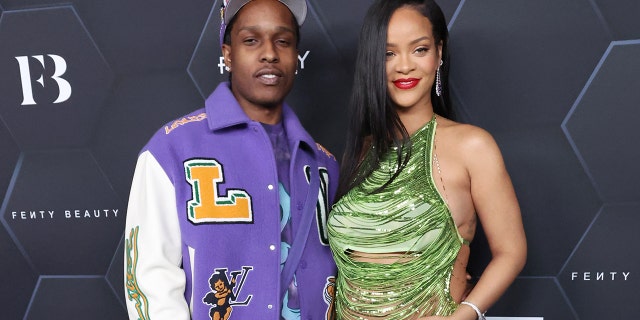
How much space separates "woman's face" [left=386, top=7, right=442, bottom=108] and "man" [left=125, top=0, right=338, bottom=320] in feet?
0.84

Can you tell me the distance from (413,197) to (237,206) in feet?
1.32

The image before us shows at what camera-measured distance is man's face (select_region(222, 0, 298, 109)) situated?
136 centimetres

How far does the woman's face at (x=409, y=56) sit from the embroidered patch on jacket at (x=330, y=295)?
0.48 m

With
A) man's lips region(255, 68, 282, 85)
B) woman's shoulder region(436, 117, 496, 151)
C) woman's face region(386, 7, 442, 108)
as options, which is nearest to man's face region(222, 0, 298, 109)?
man's lips region(255, 68, 282, 85)

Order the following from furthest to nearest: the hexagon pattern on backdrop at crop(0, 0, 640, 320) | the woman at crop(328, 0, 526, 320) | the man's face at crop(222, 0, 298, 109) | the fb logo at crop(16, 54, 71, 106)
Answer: the fb logo at crop(16, 54, 71, 106) < the hexagon pattern on backdrop at crop(0, 0, 640, 320) < the man's face at crop(222, 0, 298, 109) < the woman at crop(328, 0, 526, 320)

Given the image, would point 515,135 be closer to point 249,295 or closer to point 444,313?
point 444,313

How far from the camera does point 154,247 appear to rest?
4.14 ft

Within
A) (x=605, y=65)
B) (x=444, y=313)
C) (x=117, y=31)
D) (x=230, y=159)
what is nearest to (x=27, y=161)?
(x=117, y=31)

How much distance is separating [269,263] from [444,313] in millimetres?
408

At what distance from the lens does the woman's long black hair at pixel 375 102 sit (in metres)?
1.30

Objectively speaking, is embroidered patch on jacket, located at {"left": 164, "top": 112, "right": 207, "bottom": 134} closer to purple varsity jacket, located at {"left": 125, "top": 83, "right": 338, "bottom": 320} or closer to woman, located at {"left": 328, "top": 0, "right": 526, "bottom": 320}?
purple varsity jacket, located at {"left": 125, "top": 83, "right": 338, "bottom": 320}

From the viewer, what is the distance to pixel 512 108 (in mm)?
1745

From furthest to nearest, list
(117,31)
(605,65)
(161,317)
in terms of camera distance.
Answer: (117,31), (605,65), (161,317)

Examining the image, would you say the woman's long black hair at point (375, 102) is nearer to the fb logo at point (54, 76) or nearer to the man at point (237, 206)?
the man at point (237, 206)
